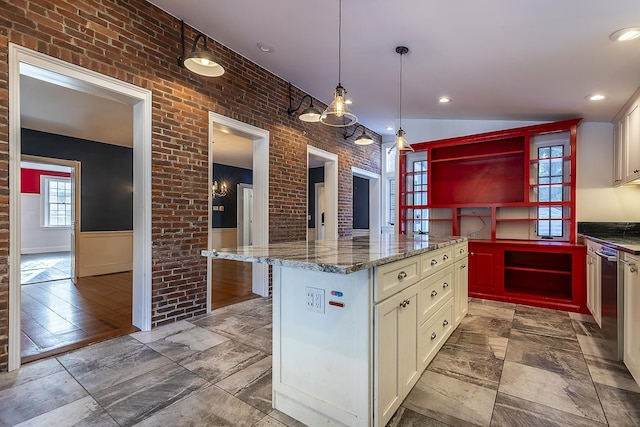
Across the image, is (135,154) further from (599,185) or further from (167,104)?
(599,185)

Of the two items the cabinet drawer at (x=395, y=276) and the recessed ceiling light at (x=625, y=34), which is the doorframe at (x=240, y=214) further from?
the recessed ceiling light at (x=625, y=34)

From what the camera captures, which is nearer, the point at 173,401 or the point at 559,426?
the point at 559,426

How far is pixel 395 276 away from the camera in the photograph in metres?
1.61

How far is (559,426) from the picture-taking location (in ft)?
5.13

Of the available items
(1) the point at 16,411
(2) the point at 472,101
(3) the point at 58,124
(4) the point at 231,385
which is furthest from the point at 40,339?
(2) the point at 472,101

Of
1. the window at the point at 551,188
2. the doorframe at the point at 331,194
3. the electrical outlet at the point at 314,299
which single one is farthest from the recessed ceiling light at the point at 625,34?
the doorframe at the point at 331,194

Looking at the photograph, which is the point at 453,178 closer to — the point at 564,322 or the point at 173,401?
A: the point at 564,322

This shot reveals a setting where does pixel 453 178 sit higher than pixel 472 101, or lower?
lower

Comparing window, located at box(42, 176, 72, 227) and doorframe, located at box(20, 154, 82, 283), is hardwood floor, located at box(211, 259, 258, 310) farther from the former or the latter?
window, located at box(42, 176, 72, 227)

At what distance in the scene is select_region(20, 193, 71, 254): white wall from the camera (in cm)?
829

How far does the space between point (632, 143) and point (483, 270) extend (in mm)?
2034

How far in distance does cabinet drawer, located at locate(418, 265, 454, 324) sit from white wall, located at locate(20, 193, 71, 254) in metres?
10.5

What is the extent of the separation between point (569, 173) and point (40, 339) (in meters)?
6.04

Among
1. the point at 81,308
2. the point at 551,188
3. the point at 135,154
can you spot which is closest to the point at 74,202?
the point at 81,308
